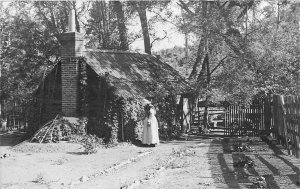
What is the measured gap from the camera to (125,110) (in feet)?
53.5

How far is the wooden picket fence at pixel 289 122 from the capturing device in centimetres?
1152

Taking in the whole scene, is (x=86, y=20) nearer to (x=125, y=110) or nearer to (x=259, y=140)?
(x=125, y=110)

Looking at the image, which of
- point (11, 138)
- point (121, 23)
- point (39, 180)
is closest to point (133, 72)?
point (11, 138)

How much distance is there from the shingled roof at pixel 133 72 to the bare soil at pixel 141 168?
3269 millimetres

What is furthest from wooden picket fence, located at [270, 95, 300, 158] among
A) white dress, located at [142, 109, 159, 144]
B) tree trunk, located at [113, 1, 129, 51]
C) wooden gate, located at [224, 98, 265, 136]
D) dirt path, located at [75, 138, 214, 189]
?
tree trunk, located at [113, 1, 129, 51]

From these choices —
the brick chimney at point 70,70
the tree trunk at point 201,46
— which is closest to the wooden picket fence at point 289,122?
the tree trunk at point 201,46

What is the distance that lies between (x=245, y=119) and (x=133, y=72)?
5.80 metres

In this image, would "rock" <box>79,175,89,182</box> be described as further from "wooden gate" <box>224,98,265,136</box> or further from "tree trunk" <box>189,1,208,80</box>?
"tree trunk" <box>189,1,208,80</box>

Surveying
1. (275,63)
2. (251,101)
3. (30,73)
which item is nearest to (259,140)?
(251,101)

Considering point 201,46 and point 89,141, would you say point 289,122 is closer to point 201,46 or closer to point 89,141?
point 89,141

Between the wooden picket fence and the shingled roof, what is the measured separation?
19.1ft

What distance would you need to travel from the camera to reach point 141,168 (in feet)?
35.6

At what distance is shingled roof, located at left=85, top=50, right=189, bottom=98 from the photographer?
1730 cm

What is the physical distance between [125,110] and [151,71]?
16.0ft
